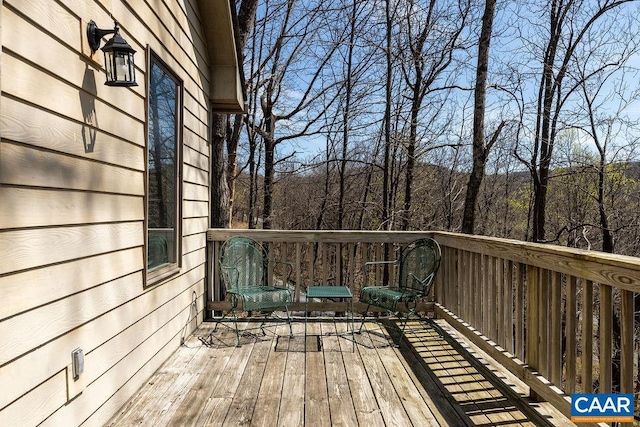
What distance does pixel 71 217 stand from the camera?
2.02 metres

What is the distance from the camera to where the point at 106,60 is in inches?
91.6

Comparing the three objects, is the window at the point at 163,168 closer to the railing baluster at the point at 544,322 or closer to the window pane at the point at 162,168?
the window pane at the point at 162,168

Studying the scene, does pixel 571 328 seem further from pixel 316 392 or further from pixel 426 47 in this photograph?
pixel 426 47

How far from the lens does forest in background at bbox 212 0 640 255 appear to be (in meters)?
9.52

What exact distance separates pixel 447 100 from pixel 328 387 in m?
10.1

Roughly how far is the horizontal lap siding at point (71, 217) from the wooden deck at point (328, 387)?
1.00 feet

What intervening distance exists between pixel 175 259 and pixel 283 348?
1.17 metres

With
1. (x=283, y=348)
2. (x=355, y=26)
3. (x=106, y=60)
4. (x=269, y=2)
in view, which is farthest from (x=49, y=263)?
(x=355, y=26)

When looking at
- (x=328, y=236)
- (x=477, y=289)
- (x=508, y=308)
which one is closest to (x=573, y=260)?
(x=508, y=308)

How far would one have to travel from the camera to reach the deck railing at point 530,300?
79.1 inches

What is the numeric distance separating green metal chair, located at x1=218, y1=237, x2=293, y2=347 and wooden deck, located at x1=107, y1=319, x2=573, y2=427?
1.13 feet

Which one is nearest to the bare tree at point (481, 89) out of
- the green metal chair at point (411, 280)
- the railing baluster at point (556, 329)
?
the green metal chair at point (411, 280)

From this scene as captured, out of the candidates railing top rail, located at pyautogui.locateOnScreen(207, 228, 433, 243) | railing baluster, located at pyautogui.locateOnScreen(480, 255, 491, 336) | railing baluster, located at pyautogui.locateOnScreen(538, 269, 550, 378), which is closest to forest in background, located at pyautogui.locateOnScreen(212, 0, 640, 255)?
railing top rail, located at pyautogui.locateOnScreen(207, 228, 433, 243)

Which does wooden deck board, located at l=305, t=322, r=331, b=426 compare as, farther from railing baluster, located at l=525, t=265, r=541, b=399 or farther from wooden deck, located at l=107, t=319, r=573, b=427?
railing baluster, located at l=525, t=265, r=541, b=399
